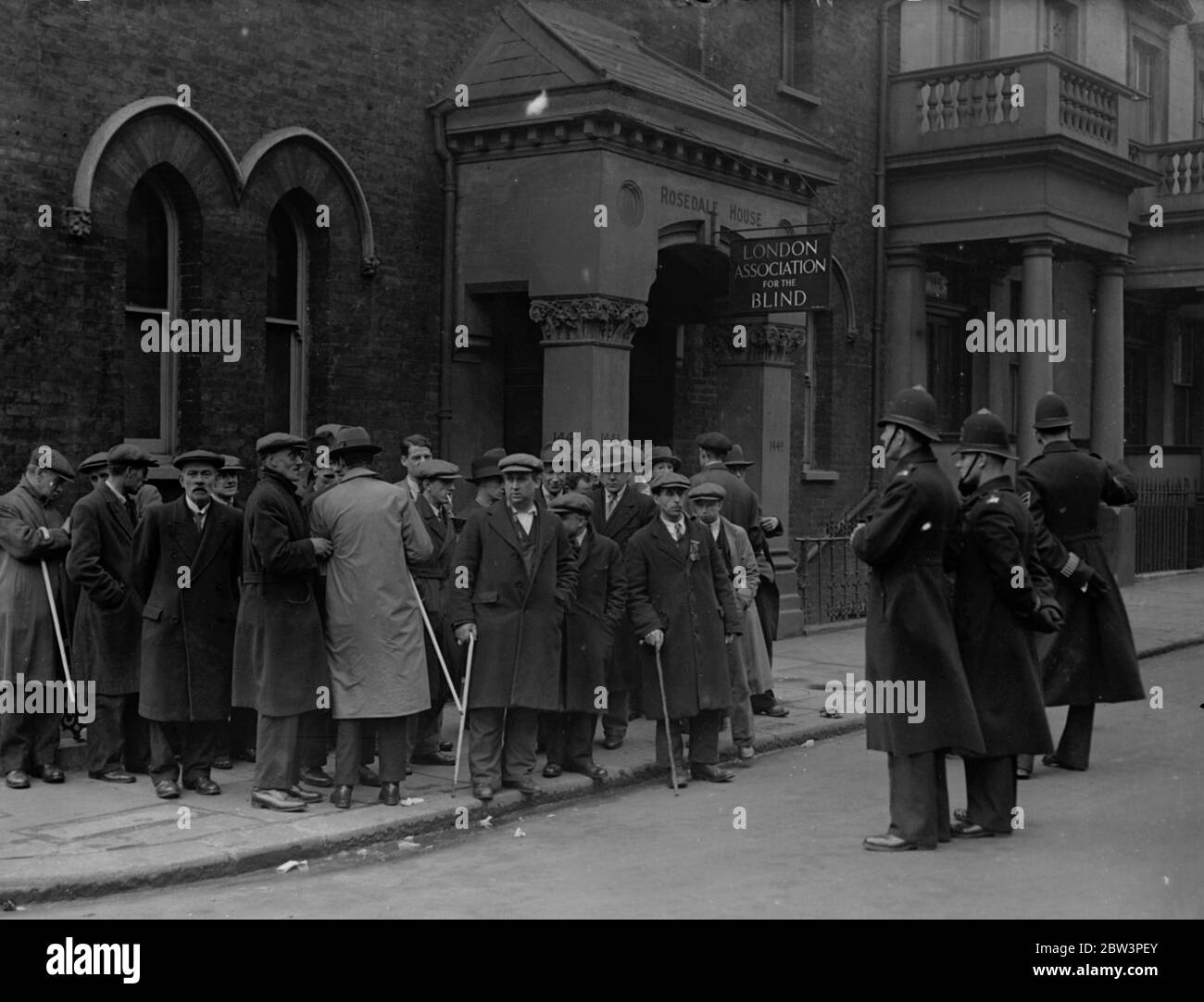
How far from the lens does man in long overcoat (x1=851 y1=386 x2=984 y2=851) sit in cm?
742

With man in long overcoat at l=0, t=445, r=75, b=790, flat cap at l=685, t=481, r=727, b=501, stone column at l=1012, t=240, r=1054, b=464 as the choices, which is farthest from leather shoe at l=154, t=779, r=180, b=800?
stone column at l=1012, t=240, r=1054, b=464

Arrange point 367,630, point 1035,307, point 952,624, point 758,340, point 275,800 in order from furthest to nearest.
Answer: point 1035,307 < point 758,340 < point 367,630 < point 275,800 < point 952,624

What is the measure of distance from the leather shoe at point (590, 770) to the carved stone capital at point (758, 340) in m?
7.63

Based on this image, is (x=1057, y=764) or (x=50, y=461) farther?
(x=1057, y=764)

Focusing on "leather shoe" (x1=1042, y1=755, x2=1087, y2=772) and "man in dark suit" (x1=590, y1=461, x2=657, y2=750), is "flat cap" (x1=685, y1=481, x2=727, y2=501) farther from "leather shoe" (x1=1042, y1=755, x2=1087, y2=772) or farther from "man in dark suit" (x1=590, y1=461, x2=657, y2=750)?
"leather shoe" (x1=1042, y1=755, x2=1087, y2=772)

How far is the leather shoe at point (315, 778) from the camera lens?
30.0 ft

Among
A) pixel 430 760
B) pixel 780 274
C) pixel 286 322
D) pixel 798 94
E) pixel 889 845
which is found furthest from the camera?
pixel 798 94

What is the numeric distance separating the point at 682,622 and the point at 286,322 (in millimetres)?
5320

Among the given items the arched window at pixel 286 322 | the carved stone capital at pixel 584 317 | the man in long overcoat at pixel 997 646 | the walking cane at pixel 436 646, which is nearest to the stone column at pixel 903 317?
the carved stone capital at pixel 584 317

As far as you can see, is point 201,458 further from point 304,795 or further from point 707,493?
point 707,493

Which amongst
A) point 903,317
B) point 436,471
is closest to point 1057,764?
point 436,471

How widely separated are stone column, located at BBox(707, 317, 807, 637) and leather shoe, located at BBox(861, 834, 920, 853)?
8.80 meters

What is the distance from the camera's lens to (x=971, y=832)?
307 inches

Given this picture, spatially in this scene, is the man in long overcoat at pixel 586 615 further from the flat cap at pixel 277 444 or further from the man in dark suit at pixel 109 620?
the man in dark suit at pixel 109 620
